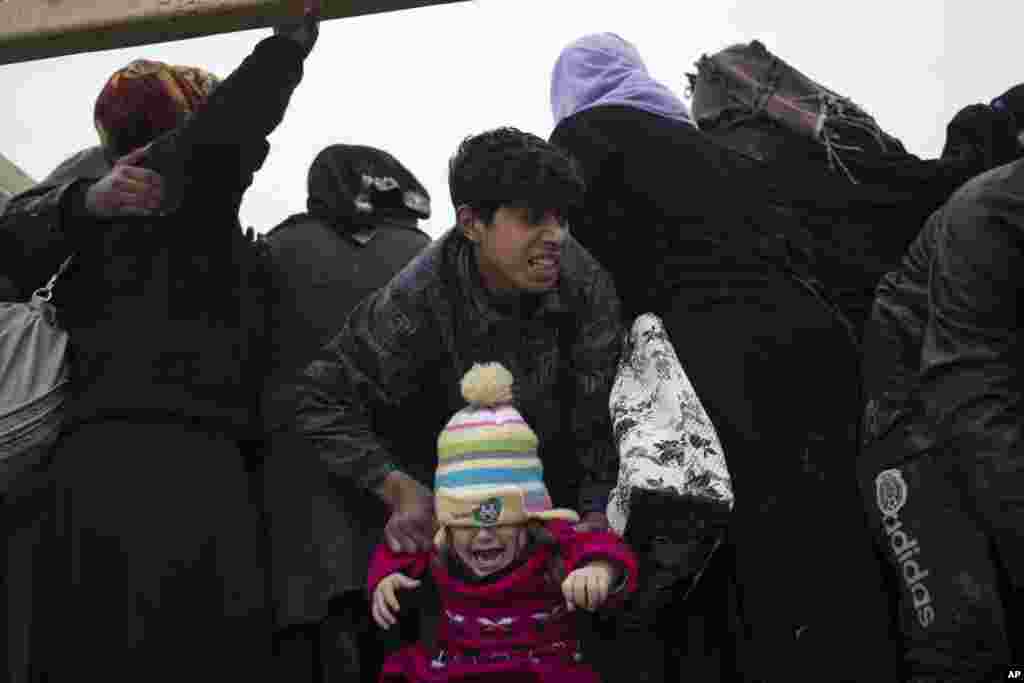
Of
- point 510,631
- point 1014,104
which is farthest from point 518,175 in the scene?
point 1014,104

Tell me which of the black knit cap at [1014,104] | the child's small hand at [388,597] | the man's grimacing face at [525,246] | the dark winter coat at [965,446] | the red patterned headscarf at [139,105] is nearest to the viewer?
the dark winter coat at [965,446]

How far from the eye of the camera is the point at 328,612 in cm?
287

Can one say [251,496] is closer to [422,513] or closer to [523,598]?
[422,513]

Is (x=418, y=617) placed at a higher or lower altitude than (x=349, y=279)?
lower

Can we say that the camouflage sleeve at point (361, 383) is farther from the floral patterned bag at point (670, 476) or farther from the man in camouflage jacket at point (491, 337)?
the floral patterned bag at point (670, 476)

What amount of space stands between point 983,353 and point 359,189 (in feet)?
5.20

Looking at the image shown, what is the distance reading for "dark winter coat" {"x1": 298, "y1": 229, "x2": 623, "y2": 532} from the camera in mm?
2877

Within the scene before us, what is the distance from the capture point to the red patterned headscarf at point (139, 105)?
9.78 ft

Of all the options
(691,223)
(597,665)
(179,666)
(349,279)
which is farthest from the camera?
(349,279)

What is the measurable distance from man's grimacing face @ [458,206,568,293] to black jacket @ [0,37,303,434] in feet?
1.77

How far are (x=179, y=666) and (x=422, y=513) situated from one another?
0.58m

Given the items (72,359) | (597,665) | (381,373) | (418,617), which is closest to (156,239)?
(72,359)

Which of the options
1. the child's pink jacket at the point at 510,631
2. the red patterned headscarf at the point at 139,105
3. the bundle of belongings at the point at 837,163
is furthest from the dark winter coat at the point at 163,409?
the bundle of belongings at the point at 837,163

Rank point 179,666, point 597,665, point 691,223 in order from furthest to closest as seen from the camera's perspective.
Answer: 1. point 691,223
2. point 597,665
3. point 179,666
